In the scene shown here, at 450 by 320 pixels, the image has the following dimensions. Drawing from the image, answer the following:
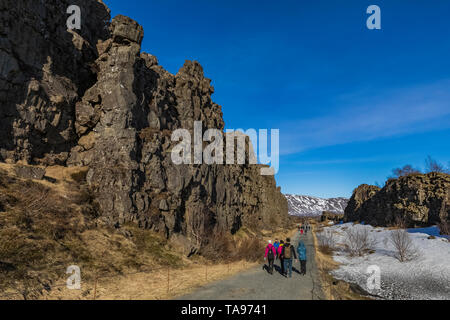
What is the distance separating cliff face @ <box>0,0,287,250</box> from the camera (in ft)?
75.9

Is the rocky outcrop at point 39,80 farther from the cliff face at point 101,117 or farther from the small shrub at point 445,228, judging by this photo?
the small shrub at point 445,228

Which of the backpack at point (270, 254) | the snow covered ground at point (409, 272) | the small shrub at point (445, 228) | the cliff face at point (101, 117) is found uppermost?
the cliff face at point (101, 117)

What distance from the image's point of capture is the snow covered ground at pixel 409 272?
795 inches

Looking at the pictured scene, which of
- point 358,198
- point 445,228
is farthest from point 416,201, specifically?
point 358,198

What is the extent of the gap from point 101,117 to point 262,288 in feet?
79.8

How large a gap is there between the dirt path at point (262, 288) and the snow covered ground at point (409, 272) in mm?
8492

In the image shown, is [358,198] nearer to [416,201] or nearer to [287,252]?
[416,201]

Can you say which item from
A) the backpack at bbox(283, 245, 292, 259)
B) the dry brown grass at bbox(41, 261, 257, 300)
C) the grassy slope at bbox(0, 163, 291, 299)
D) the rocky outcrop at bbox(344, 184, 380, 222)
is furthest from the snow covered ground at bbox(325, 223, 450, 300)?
the rocky outcrop at bbox(344, 184, 380, 222)

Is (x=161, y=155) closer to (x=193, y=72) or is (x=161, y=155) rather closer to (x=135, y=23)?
(x=135, y=23)

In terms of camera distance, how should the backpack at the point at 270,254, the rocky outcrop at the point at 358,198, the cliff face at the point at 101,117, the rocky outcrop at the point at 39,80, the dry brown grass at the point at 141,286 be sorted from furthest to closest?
the rocky outcrop at the point at 358,198 → the cliff face at the point at 101,117 → the rocky outcrop at the point at 39,80 → the backpack at the point at 270,254 → the dry brown grass at the point at 141,286

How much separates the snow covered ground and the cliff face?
58.8 feet

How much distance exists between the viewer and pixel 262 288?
1372 centimetres

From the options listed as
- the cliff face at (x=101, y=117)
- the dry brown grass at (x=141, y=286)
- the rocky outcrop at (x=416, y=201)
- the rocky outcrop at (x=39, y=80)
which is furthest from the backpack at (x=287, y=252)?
the rocky outcrop at (x=416, y=201)

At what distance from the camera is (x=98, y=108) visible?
28766 mm
